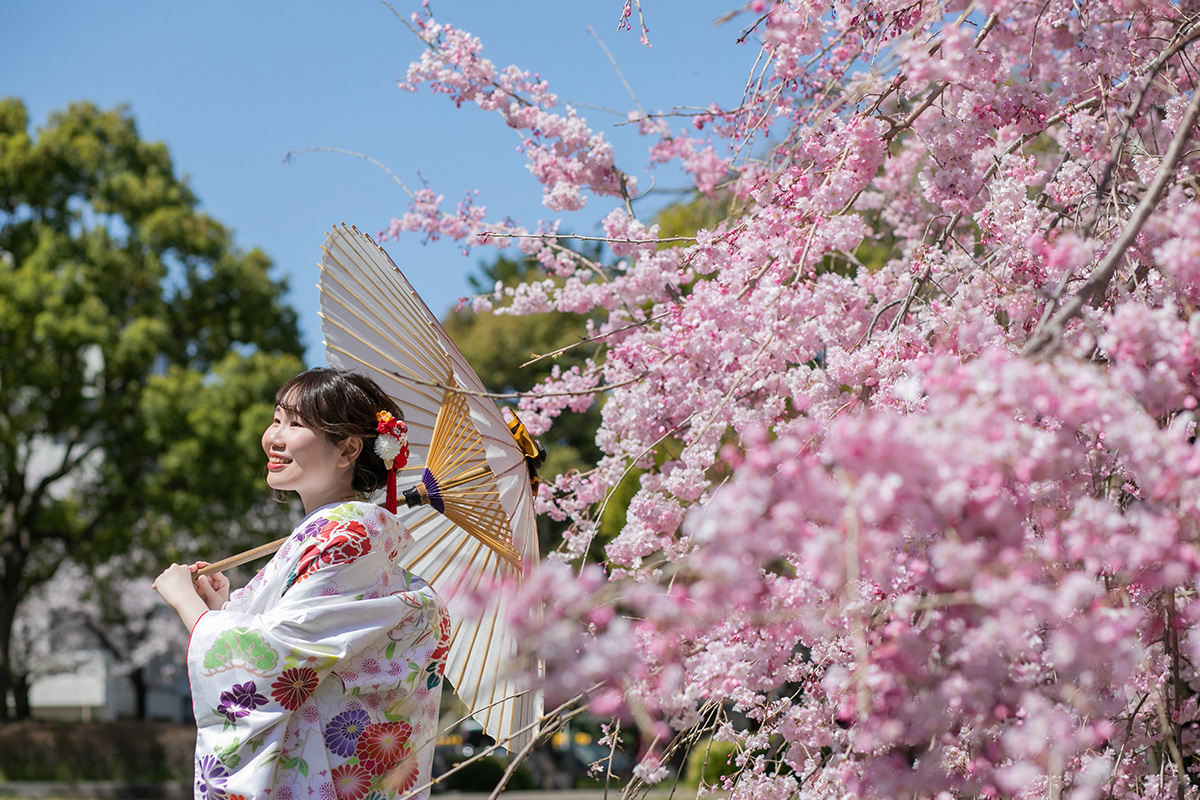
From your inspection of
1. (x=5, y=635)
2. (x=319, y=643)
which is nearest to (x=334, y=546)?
(x=319, y=643)

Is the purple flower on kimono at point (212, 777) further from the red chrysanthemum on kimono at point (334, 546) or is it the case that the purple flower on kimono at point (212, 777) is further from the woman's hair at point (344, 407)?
the woman's hair at point (344, 407)

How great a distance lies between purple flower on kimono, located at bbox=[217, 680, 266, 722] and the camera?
70.3 inches

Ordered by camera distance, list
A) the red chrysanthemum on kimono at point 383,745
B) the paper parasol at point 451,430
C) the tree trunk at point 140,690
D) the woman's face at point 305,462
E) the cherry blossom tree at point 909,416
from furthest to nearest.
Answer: the tree trunk at point 140,690 → the paper parasol at point 451,430 → the woman's face at point 305,462 → the red chrysanthemum on kimono at point 383,745 → the cherry blossom tree at point 909,416

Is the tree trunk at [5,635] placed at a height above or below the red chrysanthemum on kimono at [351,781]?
above

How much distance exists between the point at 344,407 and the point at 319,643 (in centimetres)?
56

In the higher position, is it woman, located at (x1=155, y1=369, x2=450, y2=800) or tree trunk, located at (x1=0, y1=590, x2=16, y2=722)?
tree trunk, located at (x1=0, y1=590, x2=16, y2=722)

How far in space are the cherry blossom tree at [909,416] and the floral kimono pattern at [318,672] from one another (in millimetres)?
495

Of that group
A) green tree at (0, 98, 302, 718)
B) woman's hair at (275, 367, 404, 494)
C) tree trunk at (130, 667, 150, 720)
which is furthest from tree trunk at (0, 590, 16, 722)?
woman's hair at (275, 367, 404, 494)

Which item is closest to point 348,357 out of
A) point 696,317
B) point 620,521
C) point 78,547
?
point 696,317

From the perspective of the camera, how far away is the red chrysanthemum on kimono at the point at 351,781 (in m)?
1.84

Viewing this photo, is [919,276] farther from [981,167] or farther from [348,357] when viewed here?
[348,357]

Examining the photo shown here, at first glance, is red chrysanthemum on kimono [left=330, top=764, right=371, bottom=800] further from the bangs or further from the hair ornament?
the bangs

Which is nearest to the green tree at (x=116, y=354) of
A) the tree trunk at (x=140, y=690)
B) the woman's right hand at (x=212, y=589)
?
the tree trunk at (x=140, y=690)

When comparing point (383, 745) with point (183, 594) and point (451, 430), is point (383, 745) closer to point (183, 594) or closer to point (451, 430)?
point (183, 594)
